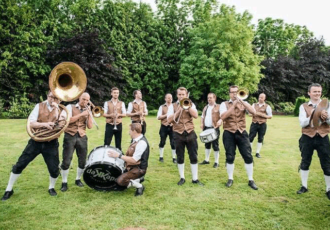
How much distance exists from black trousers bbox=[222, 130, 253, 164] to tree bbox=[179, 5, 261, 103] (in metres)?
23.3

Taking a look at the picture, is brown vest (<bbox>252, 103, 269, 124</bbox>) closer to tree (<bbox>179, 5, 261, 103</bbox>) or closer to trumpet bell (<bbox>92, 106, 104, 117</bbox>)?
trumpet bell (<bbox>92, 106, 104, 117</bbox>)

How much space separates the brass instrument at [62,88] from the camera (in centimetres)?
498

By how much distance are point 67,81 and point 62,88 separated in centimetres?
25

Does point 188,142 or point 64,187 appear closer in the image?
point 64,187

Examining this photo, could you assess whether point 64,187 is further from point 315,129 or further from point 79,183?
point 315,129

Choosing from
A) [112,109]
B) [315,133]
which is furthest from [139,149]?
[315,133]

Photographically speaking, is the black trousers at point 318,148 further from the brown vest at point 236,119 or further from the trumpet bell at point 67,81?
the trumpet bell at point 67,81

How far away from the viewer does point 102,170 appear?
17.4ft

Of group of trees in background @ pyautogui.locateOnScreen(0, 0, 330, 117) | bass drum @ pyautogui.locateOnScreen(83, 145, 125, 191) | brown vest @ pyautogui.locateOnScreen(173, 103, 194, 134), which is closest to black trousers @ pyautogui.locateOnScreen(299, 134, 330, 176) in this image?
brown vest @ pyautogui.locateOnScreen(173, 103, 194, 134)

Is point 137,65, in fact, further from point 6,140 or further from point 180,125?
point 180,125

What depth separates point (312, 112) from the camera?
498 centimetres

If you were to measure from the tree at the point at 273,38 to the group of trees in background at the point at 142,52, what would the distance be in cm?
368

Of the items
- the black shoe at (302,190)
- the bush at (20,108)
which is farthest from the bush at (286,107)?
the black shoe at (302,190)

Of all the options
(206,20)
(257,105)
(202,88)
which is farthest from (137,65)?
(257,105)
